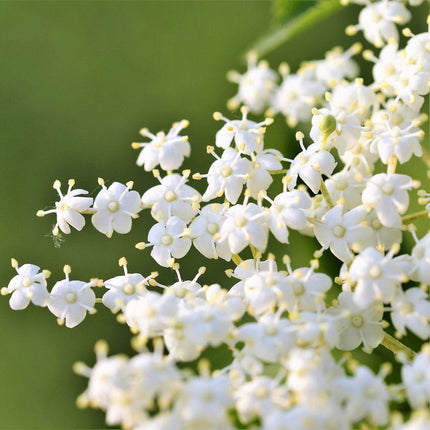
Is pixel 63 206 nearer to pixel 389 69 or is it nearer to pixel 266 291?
pixel 266 291

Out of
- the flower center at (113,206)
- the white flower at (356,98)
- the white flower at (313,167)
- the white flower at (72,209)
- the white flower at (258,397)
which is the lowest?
the white flower at (258,397)

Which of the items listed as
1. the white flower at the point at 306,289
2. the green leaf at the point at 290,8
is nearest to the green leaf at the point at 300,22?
the green leaf at the point at 290,8

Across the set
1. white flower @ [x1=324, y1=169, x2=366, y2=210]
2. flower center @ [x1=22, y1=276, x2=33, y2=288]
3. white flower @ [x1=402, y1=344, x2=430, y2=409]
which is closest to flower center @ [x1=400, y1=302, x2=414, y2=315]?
white flower @ [x1=402, y1=344, x2=430, y2=409]

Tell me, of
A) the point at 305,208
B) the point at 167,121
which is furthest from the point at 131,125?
the point at 305,208

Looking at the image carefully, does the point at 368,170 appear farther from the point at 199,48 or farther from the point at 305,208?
the point at 199,48

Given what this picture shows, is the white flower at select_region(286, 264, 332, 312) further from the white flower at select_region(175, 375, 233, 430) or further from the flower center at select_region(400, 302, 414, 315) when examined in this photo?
the white flower at select_region(175, 375, 233, 430)

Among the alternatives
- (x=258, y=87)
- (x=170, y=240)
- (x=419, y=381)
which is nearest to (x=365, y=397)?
(x=419, y=381)

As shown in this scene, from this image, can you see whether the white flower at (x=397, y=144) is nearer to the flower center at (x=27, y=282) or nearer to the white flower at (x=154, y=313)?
the white flower at (x=154, y=313)
